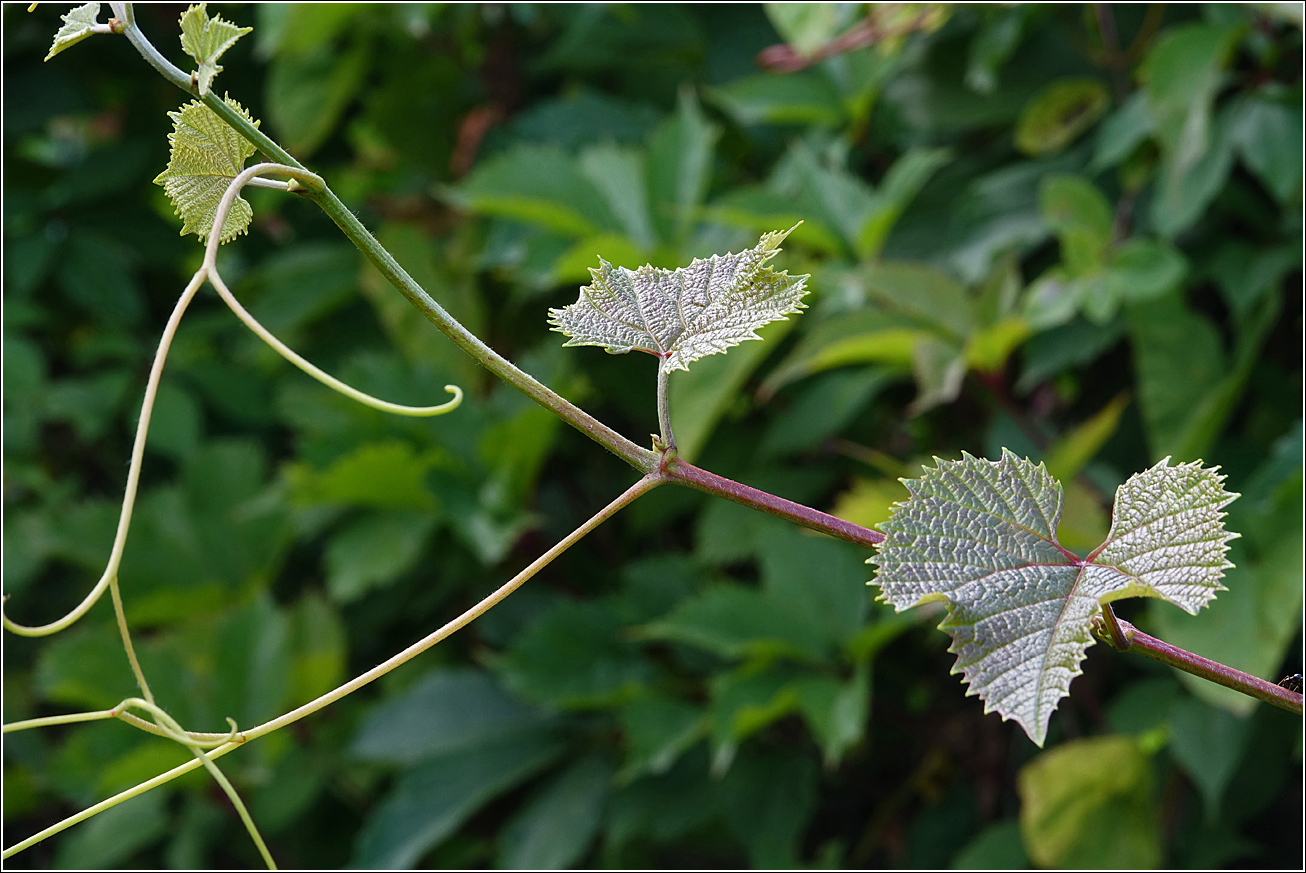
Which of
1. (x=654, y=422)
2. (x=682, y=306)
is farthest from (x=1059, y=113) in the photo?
(x=682, y=306)

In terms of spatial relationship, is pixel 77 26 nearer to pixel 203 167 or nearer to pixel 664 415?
pixel 203 167

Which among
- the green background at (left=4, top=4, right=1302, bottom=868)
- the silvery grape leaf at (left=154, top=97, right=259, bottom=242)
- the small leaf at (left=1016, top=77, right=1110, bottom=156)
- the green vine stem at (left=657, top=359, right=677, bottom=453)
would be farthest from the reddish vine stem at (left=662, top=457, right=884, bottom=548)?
the small leaf at (left=1016, top=77, right=1110, bottom=156)

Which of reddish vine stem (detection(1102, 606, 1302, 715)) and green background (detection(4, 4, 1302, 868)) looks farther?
green background (detection(4, 4, 1302, 868))

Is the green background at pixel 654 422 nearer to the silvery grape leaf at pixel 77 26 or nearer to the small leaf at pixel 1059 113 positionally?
the small leaf at pixel 1059 113

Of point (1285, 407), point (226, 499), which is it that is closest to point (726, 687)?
point (1285, 407)

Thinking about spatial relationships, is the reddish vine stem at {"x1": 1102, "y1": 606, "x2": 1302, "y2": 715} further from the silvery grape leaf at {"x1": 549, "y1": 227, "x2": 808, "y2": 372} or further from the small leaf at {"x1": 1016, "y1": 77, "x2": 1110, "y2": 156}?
the small leaf at {"x1": 1016, "y1": 77, "x2": 1110, "y2": 156}

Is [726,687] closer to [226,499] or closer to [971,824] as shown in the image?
[971,824]
